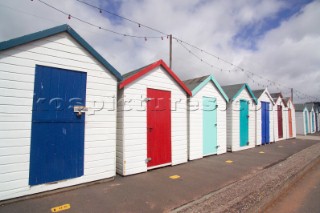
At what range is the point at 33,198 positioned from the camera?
157 inches

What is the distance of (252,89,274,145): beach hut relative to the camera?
38.8ft

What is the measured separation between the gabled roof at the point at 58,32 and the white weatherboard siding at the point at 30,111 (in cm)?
11

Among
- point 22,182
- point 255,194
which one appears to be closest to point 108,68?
point 22,182

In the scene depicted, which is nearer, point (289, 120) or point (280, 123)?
point (280, 123)

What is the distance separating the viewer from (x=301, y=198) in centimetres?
439

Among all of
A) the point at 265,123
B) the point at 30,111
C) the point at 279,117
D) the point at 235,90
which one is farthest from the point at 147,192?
the point at 279,117

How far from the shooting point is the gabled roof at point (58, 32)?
12.7 feet

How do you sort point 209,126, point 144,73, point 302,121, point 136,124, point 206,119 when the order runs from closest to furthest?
point 136,124
point 144,73
point 206,119
point 209,126
point 302,121

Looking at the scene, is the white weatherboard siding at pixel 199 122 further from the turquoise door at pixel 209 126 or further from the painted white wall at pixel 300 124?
the painted white wall at pixel 300 124

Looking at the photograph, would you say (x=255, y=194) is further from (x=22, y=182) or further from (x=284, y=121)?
(x=284, y=121)

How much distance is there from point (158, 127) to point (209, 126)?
313cm

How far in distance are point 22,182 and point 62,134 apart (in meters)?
1.24

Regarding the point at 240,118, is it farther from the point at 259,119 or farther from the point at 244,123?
the point at 259,119

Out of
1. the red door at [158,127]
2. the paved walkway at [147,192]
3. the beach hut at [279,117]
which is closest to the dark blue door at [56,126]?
the paved walkway at [147,192]
